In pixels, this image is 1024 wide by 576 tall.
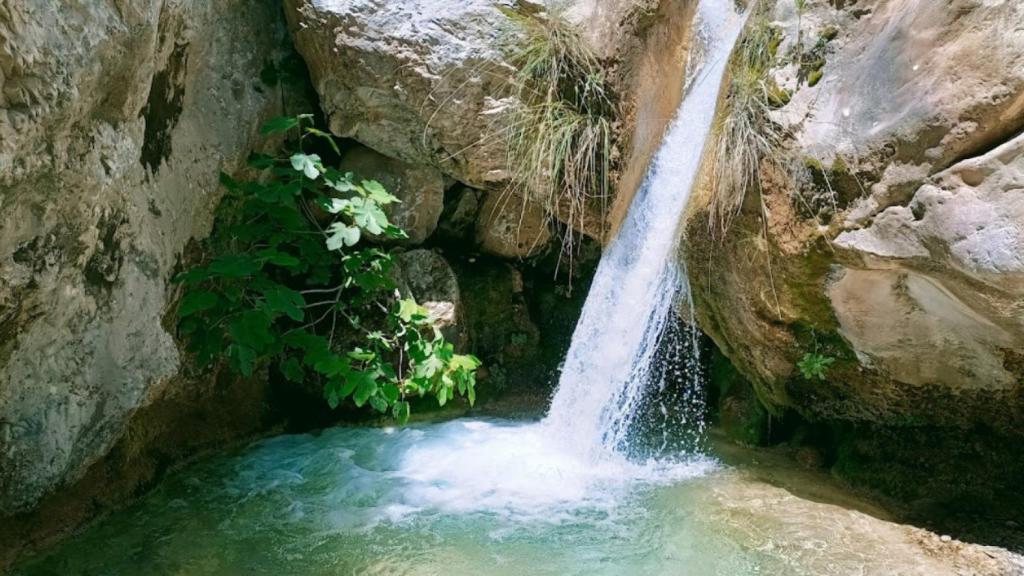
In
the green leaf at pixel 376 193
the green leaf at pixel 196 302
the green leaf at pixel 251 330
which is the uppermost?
the green leaf at pixel 376 193

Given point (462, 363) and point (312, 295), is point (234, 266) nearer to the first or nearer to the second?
point (312, 295)

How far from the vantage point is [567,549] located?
2955mm

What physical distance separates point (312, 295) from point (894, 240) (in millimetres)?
2983

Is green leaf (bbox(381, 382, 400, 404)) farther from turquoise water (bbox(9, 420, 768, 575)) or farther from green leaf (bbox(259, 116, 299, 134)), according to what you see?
green leaf (bbox(259, 116, 299, 134))

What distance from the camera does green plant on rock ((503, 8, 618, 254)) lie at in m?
3.90

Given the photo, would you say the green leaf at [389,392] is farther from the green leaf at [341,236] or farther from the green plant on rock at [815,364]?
the green plant on rock at [815,364]

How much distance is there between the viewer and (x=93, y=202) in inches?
107

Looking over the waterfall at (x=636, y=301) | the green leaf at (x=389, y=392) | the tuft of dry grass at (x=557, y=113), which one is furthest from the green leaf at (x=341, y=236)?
the waterfall at (x=636, y=301)

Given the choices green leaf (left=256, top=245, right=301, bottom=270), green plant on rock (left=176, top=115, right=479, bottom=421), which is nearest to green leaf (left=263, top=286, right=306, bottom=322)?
green plant on rock (left=176, top=115, right=479, bottom=421)

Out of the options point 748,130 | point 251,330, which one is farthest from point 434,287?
point 748,130

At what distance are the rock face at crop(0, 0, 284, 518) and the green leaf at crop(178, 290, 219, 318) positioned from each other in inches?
6.1

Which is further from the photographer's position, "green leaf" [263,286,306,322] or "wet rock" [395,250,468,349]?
"wet rock" [395,250,468,349]

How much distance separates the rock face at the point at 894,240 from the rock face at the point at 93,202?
2352mm

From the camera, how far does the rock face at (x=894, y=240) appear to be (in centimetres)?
246
